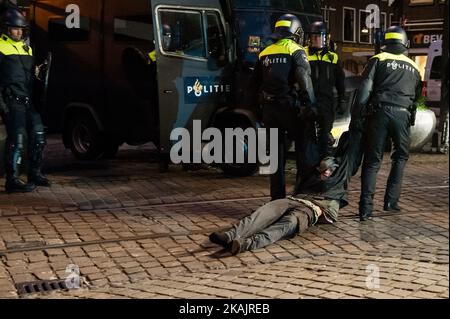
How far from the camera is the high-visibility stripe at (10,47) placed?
829cm

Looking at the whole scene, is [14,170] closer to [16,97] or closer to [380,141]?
[16,97]

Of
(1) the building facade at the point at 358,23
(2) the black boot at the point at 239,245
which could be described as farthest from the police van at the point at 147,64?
(1) the building facade at the point at 358,23

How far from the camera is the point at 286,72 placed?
7.36 metres

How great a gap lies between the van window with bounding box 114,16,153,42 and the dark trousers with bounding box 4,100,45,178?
2.21 metres

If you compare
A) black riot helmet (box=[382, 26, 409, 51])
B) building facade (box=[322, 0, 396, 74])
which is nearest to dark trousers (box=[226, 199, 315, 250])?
black riot helmet (box=[382, 26, 409, 51])

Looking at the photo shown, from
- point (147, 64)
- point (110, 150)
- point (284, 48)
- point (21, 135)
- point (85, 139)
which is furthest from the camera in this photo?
point (110, 150)

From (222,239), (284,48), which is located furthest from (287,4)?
(222,239)

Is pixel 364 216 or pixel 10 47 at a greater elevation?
pixel 10 47

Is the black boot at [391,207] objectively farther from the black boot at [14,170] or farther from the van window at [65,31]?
the van window at [65,31]

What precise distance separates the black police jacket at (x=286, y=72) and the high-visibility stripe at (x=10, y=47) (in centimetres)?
298

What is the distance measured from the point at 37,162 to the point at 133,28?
2671 mm

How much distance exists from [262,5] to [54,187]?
396 centimetres
